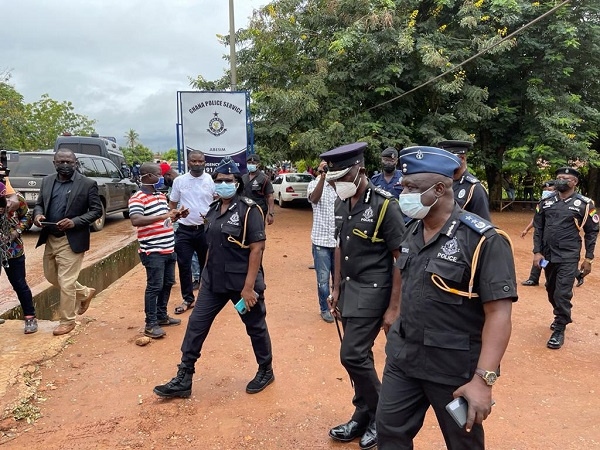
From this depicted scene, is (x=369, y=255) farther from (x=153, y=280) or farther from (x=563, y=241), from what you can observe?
(x=563, y=241)

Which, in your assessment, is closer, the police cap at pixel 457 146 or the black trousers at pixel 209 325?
the black trousers at pixel 209 325

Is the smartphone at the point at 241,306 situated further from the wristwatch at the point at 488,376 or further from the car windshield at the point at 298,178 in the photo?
the car windshield at the point at 298,178

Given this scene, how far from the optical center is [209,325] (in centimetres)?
348

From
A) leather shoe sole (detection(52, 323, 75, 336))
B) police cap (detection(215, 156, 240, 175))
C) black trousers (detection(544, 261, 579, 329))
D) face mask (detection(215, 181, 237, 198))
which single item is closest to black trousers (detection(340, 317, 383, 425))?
face mask (detection(215, 181, 237, 198))

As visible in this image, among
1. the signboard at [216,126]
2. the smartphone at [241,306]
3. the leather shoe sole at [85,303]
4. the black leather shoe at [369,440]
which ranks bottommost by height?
the black leather shoe at [369,440]

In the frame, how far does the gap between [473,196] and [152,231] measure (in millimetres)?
3046

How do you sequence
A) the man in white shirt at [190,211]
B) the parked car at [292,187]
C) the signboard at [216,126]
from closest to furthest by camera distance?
the man in white shirt at [190,211] → the signboard at [216,126] → the parked car at [292,187]

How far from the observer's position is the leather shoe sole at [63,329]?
14.9 feet

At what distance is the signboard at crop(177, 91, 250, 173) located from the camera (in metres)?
7.80

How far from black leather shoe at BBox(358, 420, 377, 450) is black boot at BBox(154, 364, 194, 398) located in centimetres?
137

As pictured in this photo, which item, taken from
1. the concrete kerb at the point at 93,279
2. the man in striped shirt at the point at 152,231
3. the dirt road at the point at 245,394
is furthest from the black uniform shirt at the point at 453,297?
the concrete kerb at the point at 93,279

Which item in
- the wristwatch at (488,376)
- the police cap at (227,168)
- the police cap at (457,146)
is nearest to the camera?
the wristwatch at (488,376)

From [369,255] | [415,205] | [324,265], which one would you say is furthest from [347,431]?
[324,265]

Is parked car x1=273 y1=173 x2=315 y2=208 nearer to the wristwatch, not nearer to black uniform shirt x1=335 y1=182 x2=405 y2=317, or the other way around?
black uniform shirt x1=335 y1=182 x2=405 y2=317
